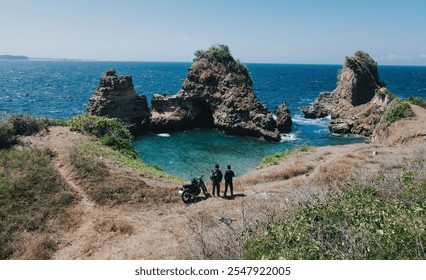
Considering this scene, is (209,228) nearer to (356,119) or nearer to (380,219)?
(380,219)

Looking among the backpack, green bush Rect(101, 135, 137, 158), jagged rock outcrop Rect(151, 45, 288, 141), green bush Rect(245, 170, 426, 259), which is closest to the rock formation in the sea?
jagged rock outcrop Rect(151, 45, 288, 141)

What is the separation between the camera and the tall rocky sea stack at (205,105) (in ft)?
173

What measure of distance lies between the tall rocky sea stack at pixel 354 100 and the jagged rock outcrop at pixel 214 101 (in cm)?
1394

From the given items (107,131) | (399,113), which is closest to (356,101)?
(399,113)

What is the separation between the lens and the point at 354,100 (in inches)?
2616

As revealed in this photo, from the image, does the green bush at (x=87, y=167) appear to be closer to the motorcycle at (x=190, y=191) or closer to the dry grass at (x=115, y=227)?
the dry grass at (x=115, y=227)

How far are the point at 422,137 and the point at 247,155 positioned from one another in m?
19.4

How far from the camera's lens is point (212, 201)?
1944 cm

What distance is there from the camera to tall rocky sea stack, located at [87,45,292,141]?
173 feet

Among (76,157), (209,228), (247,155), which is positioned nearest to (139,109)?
(247,155)

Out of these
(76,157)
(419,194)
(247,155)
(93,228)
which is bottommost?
(247,155)

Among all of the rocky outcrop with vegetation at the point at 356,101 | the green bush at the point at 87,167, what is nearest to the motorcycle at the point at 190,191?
the green bush at the point at 87,167

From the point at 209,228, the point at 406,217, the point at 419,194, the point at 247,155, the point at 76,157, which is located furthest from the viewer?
the point at 247,155

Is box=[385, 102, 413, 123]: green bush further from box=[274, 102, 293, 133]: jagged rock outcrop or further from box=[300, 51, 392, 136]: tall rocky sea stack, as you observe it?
box=[274, 102, 293, 133]: jagged rock outcrop
